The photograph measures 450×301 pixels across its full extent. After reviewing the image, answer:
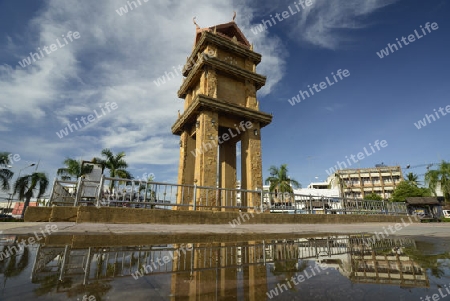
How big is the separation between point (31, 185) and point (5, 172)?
133 inches

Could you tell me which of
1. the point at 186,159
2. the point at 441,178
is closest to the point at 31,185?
the point at 186,159

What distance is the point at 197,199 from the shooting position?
38.0 feet

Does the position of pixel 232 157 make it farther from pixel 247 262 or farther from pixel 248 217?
pixel 247 262

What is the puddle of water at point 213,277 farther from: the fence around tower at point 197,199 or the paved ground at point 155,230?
the fence around tower at point 197,199

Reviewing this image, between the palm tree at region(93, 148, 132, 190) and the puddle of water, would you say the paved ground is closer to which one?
the puddle of water

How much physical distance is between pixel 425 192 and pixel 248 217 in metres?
58.1

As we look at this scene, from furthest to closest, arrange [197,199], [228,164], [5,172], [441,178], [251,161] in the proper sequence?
[441,178], [5,172], [228,164], [251,161], [197,199]

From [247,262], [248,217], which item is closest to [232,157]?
[248,217]

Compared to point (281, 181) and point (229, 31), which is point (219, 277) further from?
point (281, 181)

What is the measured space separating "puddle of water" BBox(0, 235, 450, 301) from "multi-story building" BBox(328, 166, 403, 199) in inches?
2903

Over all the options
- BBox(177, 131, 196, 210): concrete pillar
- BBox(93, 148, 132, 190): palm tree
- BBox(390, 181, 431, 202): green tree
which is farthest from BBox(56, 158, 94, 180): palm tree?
BBox(390, 181, 431, 202): green tree

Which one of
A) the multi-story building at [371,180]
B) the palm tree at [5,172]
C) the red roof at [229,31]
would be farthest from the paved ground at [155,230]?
the multi-story building at [371,180]

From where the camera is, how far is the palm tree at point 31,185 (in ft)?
87.6

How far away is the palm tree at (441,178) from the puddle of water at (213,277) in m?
46.3
